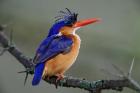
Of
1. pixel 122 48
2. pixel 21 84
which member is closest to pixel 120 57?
pixel 122 48

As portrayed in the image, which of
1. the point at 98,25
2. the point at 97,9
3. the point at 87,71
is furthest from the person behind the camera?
the point at 97,9

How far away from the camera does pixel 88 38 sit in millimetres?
7184

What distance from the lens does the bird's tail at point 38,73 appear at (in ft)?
14.9

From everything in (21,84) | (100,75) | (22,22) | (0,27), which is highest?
(0,27)

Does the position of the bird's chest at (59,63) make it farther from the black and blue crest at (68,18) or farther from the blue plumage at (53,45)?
the black and blue crest at (68,18)

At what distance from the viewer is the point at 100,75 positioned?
7.08 meters

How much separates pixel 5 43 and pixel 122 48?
2.01 meters

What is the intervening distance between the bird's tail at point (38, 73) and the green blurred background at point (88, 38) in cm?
182

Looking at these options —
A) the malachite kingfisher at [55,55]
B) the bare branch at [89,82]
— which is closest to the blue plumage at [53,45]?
the malachite kingfisher at [55,55]

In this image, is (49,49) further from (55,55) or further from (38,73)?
(38,73)

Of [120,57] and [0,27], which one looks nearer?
[0,27]

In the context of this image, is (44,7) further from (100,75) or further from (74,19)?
(74,19)

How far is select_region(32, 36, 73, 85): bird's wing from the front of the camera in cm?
469

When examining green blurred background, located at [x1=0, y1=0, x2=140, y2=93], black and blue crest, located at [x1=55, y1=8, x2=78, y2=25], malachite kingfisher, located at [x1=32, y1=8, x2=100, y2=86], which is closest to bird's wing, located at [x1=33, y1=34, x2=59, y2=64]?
malachite kingfisher, located at [x1=32, y1=8, x2=100, y2=86]
